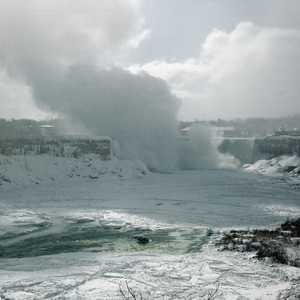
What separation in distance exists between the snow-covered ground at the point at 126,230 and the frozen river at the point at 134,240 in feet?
0.16

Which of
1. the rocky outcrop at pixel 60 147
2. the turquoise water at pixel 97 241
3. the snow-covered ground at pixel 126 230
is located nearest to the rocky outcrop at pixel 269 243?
the snow-covered ground at pixel 126 230

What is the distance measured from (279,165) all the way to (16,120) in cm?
3550

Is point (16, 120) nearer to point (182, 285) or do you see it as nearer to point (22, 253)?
point (22, 253)

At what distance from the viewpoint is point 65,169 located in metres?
38.6

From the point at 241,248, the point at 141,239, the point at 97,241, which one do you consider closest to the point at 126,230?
the point at 141,239

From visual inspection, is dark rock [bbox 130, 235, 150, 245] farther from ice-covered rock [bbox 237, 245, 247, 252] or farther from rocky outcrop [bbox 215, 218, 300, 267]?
ice-covered rock [bbox 237, 245, 247, 252]

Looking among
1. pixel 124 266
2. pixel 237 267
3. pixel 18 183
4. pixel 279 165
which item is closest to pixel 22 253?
pixel 124 266

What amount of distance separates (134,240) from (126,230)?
6.78 ft

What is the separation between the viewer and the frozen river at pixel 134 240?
973cm

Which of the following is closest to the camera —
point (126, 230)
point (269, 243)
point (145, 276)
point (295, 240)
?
point (145, 276)

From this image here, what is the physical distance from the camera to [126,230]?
17906mm

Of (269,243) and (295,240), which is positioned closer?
(269,243)

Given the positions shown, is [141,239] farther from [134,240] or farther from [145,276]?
[145,276]

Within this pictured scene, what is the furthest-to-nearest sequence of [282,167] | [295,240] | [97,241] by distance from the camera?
[282,167] < [97,241] < [295,240]
